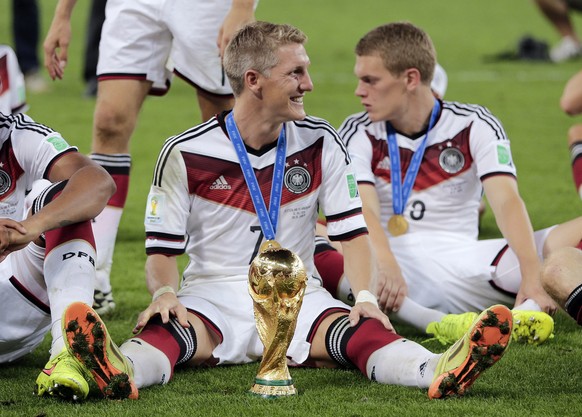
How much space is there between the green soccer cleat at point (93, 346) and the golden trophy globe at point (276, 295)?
0.47m

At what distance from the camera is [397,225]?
571cm

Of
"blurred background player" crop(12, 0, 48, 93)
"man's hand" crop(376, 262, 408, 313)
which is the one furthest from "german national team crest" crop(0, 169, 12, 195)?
"blurred background player" crop(12, 0, 48, 93)

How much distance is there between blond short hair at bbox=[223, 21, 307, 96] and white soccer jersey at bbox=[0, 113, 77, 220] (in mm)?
705

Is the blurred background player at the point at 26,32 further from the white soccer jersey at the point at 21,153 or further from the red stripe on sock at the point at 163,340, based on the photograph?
the red stripe on sock at the point at 163,340

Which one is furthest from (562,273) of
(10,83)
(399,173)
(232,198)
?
(10,83)

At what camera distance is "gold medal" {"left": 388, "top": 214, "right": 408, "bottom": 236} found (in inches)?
225

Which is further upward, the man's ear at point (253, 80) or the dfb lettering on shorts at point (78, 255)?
the man's ear at point (253, 80)

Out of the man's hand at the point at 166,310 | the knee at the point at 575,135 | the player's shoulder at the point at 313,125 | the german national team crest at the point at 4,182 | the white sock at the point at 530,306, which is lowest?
the man's hand at the point at 166,310

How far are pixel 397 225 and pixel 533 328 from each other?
1055mm

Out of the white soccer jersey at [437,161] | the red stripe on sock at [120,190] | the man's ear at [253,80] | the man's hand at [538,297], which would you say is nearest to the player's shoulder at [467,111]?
the white soccer jersey at [437,161]

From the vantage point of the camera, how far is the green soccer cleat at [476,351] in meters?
3.72

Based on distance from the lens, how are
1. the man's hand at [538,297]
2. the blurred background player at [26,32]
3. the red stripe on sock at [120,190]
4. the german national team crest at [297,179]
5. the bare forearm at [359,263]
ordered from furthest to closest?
the blurred background player at [26,32] < the red stripe on sock at [120,190] < the man's hand at [538,297] < the german national team crest at [297,179] < the bare forearm at [359,263]

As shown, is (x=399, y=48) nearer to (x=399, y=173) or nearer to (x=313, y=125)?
(x=399, y=173)

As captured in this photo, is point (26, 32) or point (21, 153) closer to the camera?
point (21, 153)
